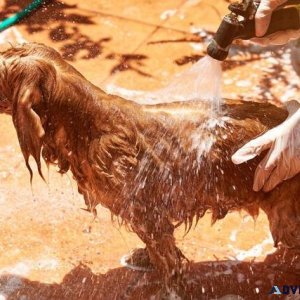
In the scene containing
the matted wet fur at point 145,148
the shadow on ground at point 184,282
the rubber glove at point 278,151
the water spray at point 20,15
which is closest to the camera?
the matted wet fur at point 145,148

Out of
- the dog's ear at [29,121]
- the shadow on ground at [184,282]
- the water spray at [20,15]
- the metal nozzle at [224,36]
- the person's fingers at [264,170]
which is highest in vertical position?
the metal nozzle at [224,36]

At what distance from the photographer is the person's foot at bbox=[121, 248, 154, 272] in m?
5.08

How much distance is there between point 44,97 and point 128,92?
12.3ft

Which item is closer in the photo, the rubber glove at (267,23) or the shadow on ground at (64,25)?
the rubber glove at (267,23)

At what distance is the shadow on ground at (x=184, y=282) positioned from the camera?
15.9ft

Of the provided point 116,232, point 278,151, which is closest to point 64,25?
point 116,232

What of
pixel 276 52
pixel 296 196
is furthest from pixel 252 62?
pixel 296 196

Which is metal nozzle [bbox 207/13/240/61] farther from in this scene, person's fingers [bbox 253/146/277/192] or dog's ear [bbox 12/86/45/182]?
dog's ear [bbox 12/86/45/182]

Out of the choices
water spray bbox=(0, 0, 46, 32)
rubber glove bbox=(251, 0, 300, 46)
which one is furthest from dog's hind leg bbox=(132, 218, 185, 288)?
water spray bbox=(0, 0, 46, 32)

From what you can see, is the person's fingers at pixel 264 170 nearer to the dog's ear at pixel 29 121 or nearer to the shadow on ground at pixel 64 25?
the dog's ear at pixel 29 121

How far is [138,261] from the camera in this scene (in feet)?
16.7

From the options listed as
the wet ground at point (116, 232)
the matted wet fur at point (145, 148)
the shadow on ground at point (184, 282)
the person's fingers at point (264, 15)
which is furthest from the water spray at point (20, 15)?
the person's fingers at point (264, 15)

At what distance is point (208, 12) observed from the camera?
29.3ft

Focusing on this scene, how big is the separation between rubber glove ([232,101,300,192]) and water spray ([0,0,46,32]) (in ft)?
18.5
